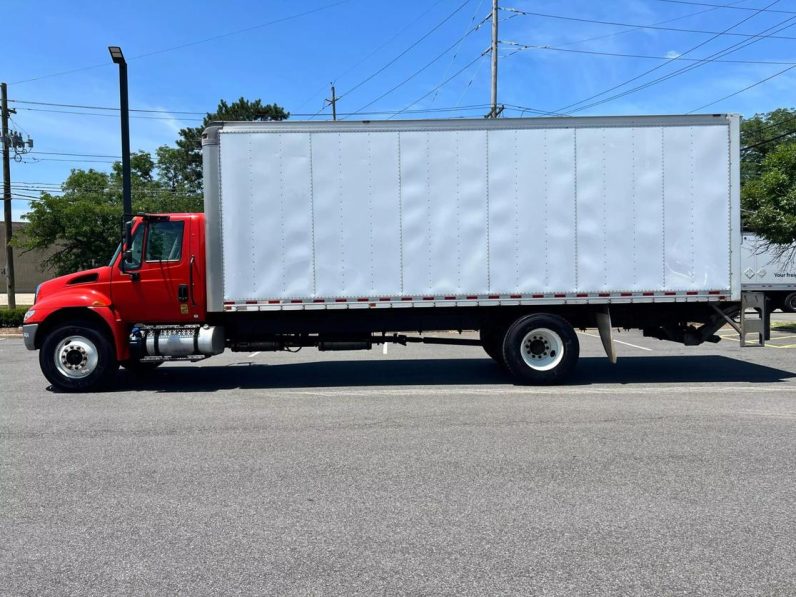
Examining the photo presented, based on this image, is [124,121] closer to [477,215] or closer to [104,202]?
[477,215]

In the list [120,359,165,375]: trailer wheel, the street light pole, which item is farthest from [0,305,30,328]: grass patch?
[120,359,165,375]: trailer wheel

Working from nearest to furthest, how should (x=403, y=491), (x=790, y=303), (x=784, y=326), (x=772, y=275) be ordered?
(x=403, y=491) < (x=784, y=326) < (x=790, y=303) < (x=772, y=275)

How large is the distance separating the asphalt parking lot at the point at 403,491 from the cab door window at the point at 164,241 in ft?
6.86

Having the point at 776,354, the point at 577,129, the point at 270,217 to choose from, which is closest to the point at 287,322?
the point at 270,217

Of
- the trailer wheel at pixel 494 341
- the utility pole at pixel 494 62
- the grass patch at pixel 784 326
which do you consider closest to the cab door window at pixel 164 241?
the trailer wheel at pixel 494 341

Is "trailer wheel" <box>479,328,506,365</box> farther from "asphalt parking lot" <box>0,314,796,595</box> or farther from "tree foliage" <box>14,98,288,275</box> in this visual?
"tree foliage" <box>14,98,288,275</box>

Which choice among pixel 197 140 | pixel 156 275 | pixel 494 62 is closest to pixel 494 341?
pixel 156 275

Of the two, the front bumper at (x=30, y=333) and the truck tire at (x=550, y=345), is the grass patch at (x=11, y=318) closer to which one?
the front bumper at (x=30, y=333)

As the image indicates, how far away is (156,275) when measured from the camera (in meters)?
9.37

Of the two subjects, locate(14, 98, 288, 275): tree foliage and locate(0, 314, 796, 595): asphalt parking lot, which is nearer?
locate(0, 314, 796, 595): asphalt parking lot

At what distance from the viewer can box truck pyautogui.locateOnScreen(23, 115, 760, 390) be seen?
909 cm

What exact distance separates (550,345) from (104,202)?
31961mm

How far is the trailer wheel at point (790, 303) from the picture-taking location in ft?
77.7

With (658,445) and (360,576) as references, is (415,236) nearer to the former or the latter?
(658,445)
